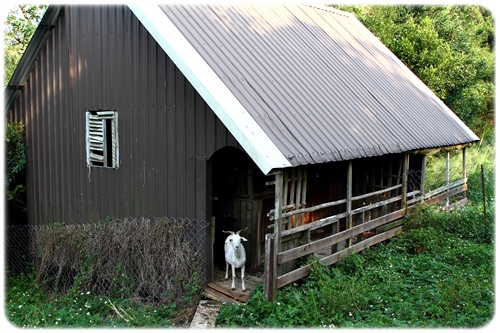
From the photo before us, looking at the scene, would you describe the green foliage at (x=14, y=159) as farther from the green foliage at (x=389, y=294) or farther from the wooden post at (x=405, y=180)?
the wooden post at (x=405, y=180)

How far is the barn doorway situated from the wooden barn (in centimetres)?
3

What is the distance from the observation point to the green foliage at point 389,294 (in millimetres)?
6809

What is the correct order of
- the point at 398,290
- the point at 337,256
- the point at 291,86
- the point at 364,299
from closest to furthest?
the point at 364,299 → the point at 398,290 → the point at 337,256 → the point at 291,86

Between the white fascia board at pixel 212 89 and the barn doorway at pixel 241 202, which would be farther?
the barn doorway at pixel 241 202

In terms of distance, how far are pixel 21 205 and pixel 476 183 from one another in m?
13.5

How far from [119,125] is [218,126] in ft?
8.34

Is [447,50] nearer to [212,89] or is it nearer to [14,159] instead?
[212,89]

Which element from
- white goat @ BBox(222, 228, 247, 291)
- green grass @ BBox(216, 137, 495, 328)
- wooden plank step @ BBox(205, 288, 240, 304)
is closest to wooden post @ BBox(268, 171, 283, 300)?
green grass @ BBox(216, 137, 495, 328)

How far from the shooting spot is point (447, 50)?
2212 centimetres

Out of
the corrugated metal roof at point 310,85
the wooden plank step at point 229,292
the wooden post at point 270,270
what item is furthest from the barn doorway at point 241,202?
the wooden post at point 270,270

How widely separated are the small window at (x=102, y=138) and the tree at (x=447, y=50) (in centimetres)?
1580

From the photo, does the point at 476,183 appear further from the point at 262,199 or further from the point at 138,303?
the point at 138,303

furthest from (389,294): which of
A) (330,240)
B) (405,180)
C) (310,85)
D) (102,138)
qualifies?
(102,138)

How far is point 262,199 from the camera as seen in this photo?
9602mm
